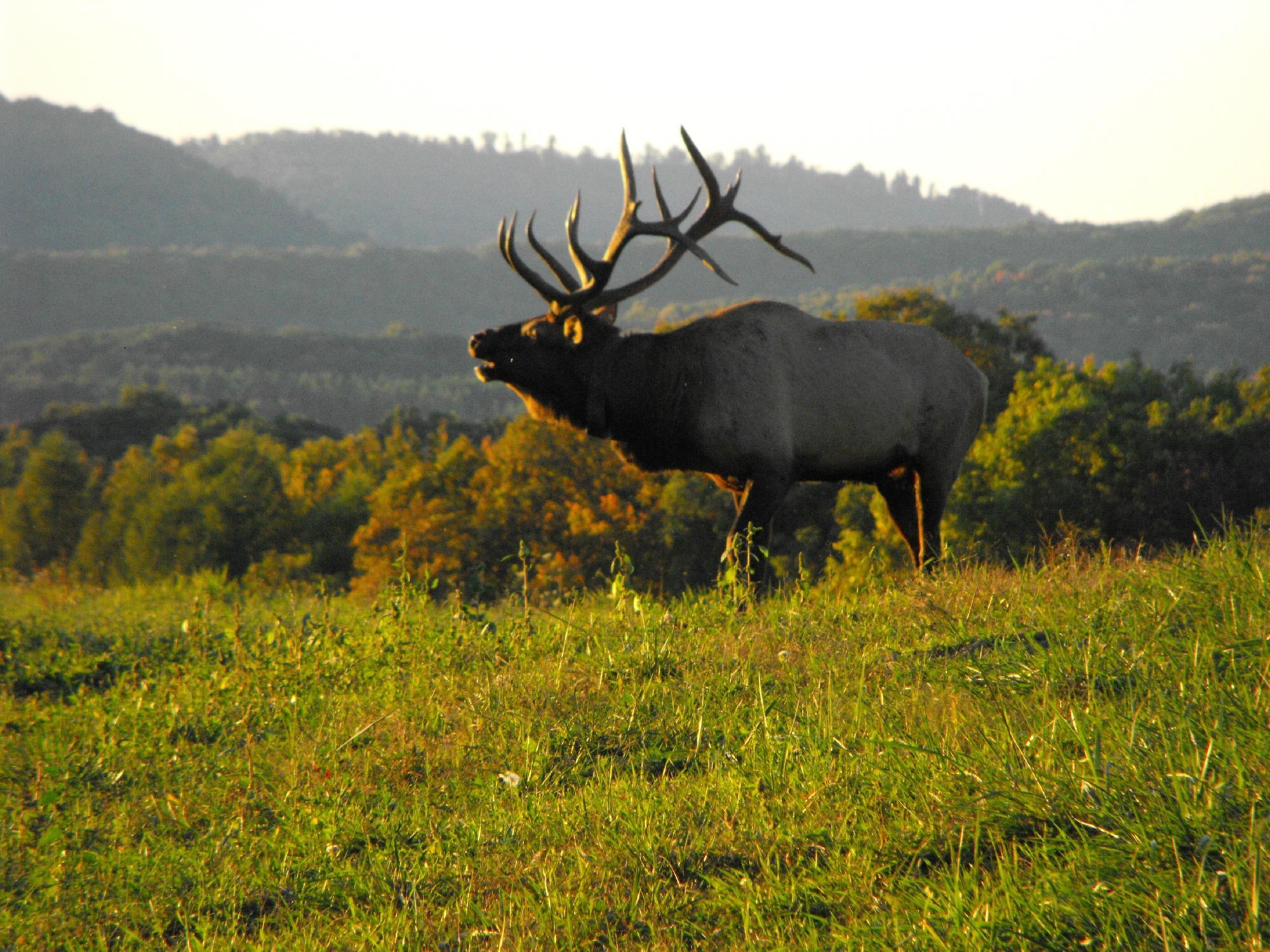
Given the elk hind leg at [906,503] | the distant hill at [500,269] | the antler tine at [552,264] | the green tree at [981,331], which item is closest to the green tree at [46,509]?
the green tree at [981,331]

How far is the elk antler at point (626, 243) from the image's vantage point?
24.1ft

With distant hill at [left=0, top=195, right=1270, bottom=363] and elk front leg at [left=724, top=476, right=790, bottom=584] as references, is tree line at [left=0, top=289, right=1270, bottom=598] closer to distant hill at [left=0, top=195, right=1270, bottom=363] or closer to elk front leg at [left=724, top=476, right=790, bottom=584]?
elk front leg at [left=724, top=476, right=790, bottom=584]

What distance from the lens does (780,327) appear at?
7238mm

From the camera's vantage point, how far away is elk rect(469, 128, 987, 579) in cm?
696

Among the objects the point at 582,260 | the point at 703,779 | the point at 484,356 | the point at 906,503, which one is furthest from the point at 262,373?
the point at 703,779

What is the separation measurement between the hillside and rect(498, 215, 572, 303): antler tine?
9392 cm

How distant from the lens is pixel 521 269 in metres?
7.69

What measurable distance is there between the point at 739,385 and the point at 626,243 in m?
1.42

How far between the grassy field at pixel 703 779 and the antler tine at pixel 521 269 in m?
2.41

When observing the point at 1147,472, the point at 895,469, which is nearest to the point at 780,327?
the point at 895,469

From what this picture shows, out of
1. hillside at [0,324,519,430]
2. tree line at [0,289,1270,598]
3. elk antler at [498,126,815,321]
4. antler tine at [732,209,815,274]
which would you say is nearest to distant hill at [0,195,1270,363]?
hillside at [0,324,519,430]

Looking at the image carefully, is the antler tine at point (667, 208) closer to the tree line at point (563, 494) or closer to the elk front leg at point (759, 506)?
the elk front leg at point (759, 506)

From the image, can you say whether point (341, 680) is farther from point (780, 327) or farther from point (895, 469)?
point (895, 469)

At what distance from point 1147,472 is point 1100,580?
15120 millimetres
